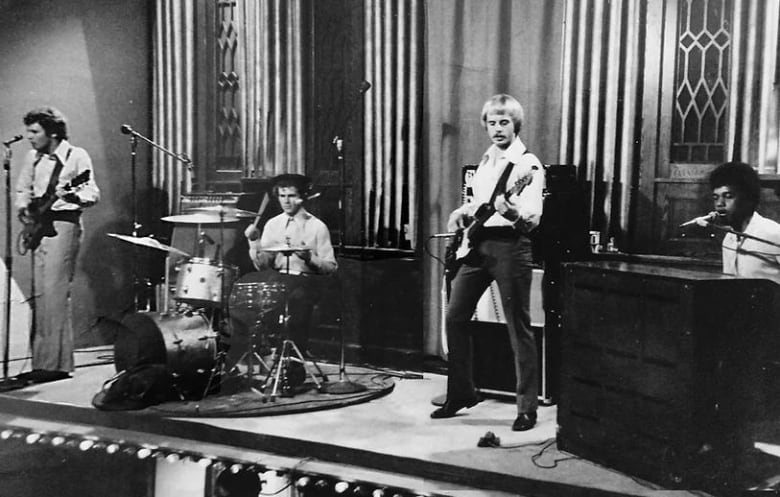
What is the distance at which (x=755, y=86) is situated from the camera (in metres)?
3.70

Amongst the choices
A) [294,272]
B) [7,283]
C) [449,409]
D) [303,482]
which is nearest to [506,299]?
[449,409]

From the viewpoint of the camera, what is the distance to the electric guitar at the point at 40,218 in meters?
5.00

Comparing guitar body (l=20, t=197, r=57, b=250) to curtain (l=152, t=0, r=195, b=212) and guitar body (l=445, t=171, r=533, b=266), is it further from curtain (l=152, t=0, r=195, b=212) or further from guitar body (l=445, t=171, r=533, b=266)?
guitar body (l=445, t=171, r=533, b=266)

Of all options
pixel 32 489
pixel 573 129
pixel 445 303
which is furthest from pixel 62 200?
pixel 573 129

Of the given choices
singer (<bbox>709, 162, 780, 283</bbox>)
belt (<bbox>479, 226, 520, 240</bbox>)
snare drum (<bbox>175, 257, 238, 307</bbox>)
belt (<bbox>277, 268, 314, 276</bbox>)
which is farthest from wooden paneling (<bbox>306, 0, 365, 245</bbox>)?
singer (<bbox>709, 162, 780, 283</bbox>)

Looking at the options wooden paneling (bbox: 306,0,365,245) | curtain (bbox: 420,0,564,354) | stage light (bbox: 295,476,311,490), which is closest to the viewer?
stage light (bbox: 295,476,311,490)

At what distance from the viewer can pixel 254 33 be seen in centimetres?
560

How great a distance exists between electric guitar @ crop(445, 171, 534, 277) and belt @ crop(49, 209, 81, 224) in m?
2.52

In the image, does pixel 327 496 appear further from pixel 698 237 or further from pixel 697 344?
pixel 698 237

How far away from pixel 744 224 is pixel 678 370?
2.83ft

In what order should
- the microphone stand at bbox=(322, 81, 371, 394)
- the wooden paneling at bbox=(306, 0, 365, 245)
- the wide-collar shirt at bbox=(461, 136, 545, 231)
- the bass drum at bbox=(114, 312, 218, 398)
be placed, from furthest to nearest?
1. the wooden paneling at bbox=(306, 0, 365, 245)
2. the microphone stand at bbox=(322, 81, 371, 394)
3. the bass drum at bbox=(114, 312, 218, 398)
4. the wide-collar shirt at bbox=(461, 136, 545, 231)

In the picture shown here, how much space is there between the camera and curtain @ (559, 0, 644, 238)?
447cm

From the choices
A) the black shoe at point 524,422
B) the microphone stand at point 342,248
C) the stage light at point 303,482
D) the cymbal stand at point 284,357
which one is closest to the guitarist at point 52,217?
the cymbal stand at point 284,357

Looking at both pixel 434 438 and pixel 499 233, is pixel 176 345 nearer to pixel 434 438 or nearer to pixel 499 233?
pixel 434 438
